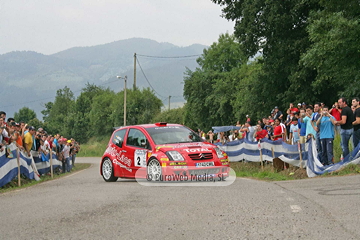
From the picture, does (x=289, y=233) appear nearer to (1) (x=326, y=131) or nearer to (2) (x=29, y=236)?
(2) (x=29, y=236)

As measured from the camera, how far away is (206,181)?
13.5 metres

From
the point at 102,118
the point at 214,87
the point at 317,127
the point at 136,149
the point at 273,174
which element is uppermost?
the point at 214,87

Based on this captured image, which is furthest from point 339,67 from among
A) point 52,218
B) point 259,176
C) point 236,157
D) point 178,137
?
point 52,218

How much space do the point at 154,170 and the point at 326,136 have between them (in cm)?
514

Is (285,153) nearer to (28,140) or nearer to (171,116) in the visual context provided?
(28,140)

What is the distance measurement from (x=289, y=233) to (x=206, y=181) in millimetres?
7160

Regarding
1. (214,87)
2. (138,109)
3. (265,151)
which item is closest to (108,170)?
(265,151)

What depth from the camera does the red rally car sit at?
43.5 feet

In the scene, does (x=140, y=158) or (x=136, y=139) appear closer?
(x=140, y=158)

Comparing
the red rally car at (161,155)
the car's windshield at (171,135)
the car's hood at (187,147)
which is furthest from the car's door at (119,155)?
the car's hood at (187,147)

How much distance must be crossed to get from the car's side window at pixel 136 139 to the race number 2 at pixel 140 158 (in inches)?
7.0

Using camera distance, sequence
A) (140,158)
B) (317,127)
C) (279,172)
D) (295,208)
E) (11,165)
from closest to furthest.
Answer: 1. (295,208)
2. (140,158)
3. (317,127)
4. (11,165)
5. (279,172)

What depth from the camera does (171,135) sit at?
1474 cm

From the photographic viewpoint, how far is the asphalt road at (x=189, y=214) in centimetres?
659
